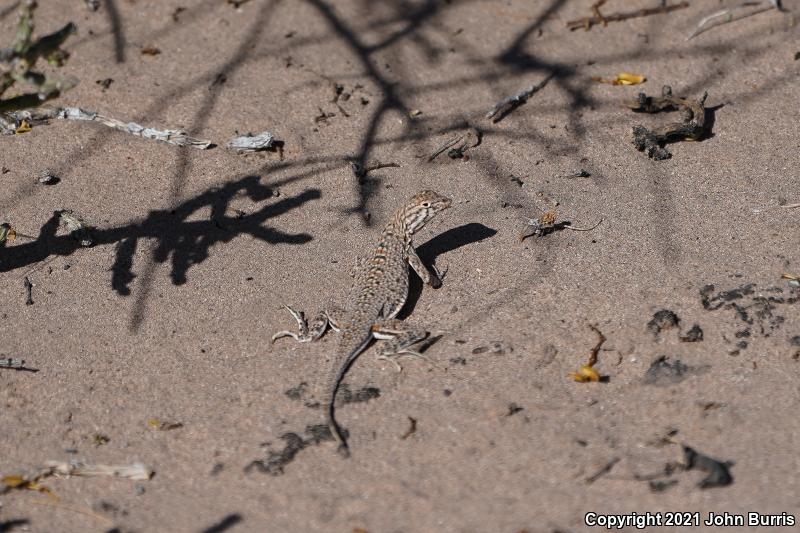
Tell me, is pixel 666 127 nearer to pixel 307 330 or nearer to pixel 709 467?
pixel 307 330

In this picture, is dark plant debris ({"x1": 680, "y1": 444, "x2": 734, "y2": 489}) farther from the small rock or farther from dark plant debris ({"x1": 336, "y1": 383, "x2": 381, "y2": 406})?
the small rock

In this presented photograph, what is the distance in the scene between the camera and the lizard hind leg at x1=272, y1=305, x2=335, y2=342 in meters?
4.61

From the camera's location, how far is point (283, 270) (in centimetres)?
507

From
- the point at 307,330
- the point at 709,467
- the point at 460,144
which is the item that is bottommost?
the point at 460,144

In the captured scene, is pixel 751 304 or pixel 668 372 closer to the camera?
pixel 668 372

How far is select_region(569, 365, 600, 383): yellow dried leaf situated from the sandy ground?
45 mm

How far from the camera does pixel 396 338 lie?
449 centimetres

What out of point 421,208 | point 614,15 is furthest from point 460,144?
point 614,15

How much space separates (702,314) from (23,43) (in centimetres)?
322

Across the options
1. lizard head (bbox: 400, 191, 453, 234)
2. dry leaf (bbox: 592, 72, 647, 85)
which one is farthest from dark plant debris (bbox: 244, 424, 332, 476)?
dry leaf (bbox: 592, 72, 647, 85)

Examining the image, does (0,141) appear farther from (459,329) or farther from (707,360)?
(707,360)

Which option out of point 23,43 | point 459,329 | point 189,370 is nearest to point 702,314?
point 459,329

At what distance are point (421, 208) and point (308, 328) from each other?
93cm

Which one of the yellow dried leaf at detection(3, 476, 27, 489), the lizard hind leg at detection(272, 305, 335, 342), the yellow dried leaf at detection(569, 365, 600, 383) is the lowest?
the yellow dried leaf at detection(569, 365, 600, 383)
